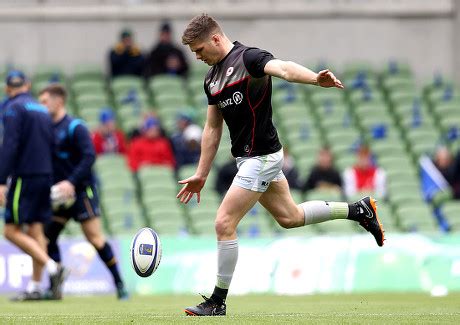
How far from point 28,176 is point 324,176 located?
639 centimetres

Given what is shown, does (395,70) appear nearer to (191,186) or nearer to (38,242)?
(38,242)

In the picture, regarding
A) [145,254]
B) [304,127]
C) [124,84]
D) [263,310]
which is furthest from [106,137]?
[145,254]

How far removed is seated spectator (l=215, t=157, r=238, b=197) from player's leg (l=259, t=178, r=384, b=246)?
24.8 ft

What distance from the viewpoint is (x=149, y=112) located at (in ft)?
67.8

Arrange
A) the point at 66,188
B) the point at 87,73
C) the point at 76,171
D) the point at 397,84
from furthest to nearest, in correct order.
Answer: the point at 397,84 → the point at 87,73 → the point at 76,171 → the point at 66,188

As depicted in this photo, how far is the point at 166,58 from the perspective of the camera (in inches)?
871

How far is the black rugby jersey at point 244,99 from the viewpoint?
10.3 metres

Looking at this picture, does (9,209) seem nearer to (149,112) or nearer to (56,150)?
(56,150)

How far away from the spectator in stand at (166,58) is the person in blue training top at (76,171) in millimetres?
7582

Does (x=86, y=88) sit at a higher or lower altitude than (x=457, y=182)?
higher

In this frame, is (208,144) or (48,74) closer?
(208,144)

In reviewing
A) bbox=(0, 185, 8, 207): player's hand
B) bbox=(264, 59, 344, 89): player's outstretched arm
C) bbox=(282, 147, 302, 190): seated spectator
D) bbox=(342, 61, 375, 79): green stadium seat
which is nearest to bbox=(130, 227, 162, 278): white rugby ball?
bbox=(264, 59, 344, 89): player's outstretched arm

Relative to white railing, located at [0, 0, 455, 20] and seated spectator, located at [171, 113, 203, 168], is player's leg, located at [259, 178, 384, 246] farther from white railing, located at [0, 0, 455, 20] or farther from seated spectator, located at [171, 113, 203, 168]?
white railing, located at [0, 0, 455, 20]

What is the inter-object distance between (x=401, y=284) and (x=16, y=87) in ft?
19.2
